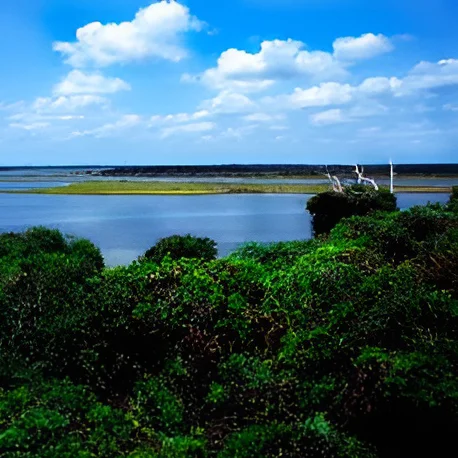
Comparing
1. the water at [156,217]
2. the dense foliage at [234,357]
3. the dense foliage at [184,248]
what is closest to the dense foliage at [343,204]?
the water at [156,217]

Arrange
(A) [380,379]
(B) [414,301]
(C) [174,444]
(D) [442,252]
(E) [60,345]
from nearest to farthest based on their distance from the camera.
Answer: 1. (C) [174,444]
2. (A) [380,379]
3. (B) [414,301]
4. (E) [60,345]
5. (D) [442,252]

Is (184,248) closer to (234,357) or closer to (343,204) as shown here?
(234,357)

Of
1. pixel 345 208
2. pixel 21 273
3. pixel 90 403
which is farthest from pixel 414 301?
pixel 345 208

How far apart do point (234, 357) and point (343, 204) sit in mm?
28052

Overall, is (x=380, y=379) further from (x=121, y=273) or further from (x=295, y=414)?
(x=121, y=273)

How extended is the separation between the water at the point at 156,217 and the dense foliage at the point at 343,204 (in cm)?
115

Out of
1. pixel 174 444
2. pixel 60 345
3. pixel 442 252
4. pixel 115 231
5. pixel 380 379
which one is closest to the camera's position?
pixel 174 444

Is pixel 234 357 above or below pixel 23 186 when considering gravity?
below

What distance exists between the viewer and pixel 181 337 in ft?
27.0

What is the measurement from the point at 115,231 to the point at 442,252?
26.5m

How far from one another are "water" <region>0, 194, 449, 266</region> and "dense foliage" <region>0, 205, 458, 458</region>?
11.6 meters

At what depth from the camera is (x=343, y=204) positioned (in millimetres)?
34562

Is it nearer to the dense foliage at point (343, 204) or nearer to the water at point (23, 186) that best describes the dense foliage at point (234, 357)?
the dense foliage at point (343, 204)

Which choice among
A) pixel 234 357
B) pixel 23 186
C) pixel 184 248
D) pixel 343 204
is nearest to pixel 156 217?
pixel 343 204
